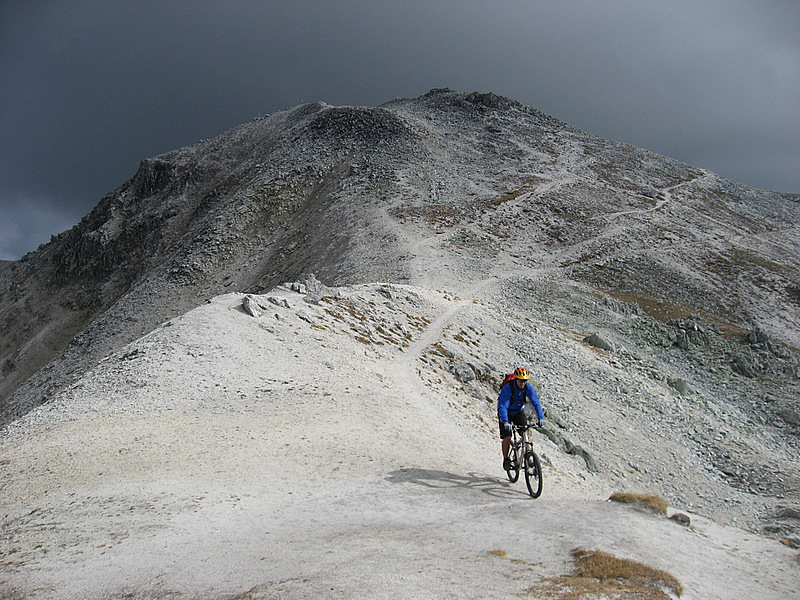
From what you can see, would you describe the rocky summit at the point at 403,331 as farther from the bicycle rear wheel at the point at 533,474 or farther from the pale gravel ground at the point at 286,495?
the bicycle rear wheel at the point at 533,474

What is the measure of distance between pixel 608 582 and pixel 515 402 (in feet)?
18.9

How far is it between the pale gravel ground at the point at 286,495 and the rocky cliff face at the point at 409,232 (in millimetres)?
23103

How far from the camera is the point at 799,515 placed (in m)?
14.0

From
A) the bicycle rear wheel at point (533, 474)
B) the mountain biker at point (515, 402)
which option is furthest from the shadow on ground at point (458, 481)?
the mountain biker at point (515, 402)

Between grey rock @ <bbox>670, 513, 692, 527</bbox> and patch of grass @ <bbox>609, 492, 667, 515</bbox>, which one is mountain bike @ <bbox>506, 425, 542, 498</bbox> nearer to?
patch of grass @ <bbox>609, 492, 667, 515</bbox>

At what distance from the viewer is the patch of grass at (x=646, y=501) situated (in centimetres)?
943

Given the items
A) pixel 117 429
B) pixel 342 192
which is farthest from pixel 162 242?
pixel 117 429

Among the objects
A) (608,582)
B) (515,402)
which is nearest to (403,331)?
(515,402)

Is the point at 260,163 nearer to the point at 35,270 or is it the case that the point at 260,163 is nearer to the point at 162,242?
the point at 162,242

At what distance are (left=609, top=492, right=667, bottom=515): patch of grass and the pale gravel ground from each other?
38 cm

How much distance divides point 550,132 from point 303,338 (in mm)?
84717

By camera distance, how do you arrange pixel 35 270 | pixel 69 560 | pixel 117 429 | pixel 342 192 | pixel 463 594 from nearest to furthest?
1. pixel 463 594
2. pixel 69 560
3. pixel 117 429
4. pixel 342 192
5. pixel 35 270

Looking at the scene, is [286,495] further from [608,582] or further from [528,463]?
Result: [608,582]

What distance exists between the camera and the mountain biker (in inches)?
450
